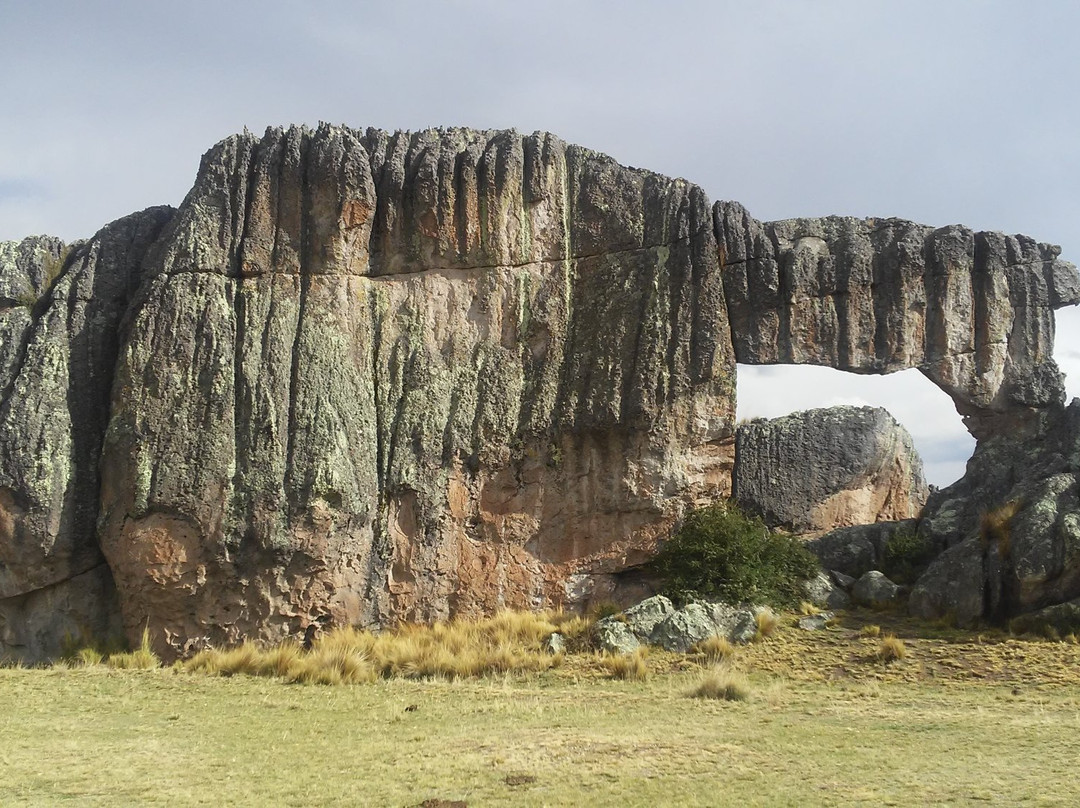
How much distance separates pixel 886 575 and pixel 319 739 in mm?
10035

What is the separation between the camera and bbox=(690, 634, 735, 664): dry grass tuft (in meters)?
15.1

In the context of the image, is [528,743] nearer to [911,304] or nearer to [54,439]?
[54,439]

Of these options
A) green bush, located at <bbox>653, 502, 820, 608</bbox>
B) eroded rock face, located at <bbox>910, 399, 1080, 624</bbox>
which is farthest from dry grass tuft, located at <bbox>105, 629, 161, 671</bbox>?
eroded rock face, located at <bbox>910, 399, 1080, 624</bbox>

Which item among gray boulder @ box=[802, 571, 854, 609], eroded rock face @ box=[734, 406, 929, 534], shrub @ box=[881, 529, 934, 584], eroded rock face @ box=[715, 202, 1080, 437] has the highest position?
eroded rock face @ box=[715, 202, 1080, 437]

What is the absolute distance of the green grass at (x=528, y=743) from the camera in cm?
970

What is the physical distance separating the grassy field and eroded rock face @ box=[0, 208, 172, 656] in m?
→ 1.64

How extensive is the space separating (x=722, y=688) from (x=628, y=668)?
5.19 ft

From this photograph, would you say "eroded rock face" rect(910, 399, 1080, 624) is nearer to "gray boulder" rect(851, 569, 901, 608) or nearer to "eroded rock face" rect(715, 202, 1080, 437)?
"gray boulder" rect(851, 569, 901, 608)

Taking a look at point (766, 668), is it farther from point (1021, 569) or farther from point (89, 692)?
point (89, 692)

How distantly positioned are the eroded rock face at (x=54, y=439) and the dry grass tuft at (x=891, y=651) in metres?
10.9

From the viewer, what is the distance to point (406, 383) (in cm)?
1808

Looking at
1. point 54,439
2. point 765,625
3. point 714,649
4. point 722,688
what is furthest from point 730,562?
point 54,439

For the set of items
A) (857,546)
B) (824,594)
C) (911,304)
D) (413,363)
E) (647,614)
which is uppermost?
(911,304)

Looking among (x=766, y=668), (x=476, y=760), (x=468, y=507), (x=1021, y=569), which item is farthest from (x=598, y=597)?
(x=476, y=760)
